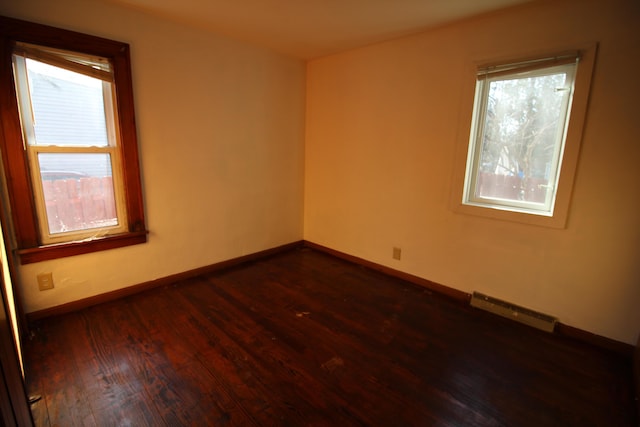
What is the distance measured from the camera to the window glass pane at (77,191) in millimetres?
2137

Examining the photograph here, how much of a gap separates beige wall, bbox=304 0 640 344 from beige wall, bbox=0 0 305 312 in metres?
0.51

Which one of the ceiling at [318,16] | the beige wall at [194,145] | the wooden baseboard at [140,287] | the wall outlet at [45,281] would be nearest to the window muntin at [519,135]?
the ceiling at [318,16]

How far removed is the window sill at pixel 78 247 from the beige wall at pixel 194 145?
60mm

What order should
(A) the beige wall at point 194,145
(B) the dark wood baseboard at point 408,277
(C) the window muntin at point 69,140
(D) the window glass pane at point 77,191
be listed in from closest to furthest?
1. (C) the window muntin at point 69,140
2. (D) the window glass pane at point 77,191
3. (A) the beige wall at point 194,145
4. (B) the dark wood baseboard at point 408,277

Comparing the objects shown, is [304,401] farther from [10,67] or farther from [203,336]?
[10,67]

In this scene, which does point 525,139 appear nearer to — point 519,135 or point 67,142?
point 519,135

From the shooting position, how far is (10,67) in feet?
6.15

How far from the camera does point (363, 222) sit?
3352mm

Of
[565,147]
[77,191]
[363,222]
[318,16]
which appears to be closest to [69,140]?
[77,191]

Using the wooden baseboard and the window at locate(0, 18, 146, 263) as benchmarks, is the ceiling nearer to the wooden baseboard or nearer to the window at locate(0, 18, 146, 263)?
the window at locate(0, 18, 146, 263)

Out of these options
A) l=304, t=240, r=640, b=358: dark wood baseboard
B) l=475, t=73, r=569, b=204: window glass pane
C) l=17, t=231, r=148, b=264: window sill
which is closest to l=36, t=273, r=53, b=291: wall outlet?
l=17, t=231, r=148, b=264: window sill

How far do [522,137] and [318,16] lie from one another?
1.82 metres

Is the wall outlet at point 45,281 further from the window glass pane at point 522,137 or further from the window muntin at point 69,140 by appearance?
the window glass pane at point 522,137

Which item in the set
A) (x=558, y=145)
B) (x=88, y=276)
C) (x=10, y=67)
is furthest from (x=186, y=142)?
(x=558, y=145)
